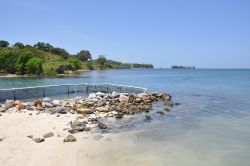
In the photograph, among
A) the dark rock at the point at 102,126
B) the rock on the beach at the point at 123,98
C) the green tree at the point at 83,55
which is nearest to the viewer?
the dark rock at the point at 102,126

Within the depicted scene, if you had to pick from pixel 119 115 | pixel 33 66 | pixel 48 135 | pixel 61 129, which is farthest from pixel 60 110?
pixel 33 66

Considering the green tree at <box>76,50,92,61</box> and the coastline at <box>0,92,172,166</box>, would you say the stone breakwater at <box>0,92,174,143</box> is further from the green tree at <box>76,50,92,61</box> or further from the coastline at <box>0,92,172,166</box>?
the green tree at <box>76,50,92,61</box>

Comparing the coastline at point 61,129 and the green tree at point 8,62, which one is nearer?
the coastline at point 61,129

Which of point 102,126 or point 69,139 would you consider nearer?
point 69,139

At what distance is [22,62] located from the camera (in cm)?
9262

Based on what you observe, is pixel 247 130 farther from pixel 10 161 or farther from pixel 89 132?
pixel 10 161

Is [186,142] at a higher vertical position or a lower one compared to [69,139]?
lower

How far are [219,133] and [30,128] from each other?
10.0 metres

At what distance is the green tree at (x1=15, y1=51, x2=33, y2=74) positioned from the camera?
91250 millimetres

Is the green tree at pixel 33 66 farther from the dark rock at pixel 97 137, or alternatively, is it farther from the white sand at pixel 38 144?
the dark rock at pixel 97 137

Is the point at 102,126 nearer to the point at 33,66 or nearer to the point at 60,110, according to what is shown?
the point at 60,110

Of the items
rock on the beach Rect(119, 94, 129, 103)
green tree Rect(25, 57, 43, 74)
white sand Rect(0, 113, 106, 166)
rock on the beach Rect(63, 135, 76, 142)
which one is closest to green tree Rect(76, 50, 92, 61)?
green tree Rect(25, 57, 43, 74)

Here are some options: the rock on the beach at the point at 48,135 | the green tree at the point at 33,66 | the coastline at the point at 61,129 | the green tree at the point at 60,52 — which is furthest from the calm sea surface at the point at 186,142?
the green tree at the point at 60,52

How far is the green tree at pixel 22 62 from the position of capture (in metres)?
91.2
